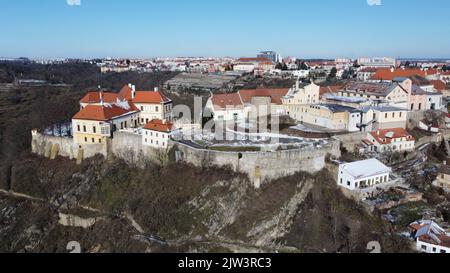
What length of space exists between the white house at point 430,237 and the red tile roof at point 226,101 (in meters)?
20.9

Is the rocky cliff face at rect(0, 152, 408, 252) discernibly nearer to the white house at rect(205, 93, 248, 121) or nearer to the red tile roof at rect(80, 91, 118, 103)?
the red tile roof at rect(80, 91, 118, 103)

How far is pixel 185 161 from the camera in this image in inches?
1194

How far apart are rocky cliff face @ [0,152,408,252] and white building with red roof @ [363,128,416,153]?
7170 millimetres

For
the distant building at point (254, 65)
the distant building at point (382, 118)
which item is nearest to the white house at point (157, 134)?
the distant building at point (382, 118)

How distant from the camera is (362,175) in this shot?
90.1 feet

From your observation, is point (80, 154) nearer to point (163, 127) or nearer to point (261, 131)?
point (163, 127)

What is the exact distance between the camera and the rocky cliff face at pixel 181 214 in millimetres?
25141

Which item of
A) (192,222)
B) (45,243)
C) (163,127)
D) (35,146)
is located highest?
(163,127)

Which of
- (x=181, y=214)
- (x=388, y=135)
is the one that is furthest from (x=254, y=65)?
(x=181, y=214)

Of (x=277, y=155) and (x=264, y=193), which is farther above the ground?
(x=277, y=155)
